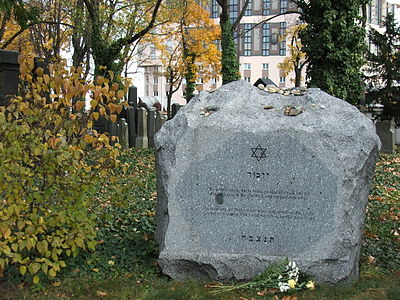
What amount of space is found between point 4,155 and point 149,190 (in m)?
4.60

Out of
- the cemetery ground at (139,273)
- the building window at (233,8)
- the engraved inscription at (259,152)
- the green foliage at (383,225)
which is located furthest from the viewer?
the building window at (233,8)

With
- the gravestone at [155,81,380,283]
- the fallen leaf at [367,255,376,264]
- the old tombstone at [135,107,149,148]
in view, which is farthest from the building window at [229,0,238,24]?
the gravestone at [155,81,380,283]

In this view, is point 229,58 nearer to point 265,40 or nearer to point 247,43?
point 265,40

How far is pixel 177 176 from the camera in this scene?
505cm

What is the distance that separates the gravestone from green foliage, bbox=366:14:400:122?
15303 millimetres

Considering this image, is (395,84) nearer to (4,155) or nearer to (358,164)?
(358,164)

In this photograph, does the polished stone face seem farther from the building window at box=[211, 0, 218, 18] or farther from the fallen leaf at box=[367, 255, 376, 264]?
the building window at box=[211, 0, 218, 18]

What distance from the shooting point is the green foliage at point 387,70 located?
19469mm

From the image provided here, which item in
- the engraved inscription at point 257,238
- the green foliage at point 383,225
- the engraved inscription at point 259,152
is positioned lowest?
the green foliage at point 383,225

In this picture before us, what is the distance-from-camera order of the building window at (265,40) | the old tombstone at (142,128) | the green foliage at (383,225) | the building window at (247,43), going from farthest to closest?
the building window at (247,43)
the building window at (265,40)
the old tombstone at (142,128)
the green foliage at (383,225)

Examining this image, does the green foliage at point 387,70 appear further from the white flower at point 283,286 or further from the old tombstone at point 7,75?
the white flower at point 283,286

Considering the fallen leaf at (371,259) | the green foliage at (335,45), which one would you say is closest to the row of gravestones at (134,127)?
the green foliage at (335,45)

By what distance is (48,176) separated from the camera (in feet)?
16.1

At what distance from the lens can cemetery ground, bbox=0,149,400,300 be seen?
4.64m
